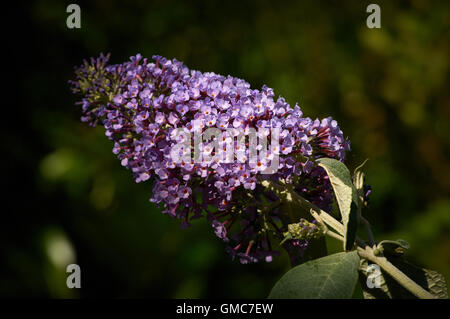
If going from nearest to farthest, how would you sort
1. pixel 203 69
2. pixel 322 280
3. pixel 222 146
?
1. pixel 322 280
2. pixel 222 146
3. pixel 203 69

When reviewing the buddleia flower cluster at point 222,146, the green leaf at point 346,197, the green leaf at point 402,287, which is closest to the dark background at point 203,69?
the buddleia flower cluster at point 222,146

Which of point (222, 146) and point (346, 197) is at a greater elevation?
point (222, 146)

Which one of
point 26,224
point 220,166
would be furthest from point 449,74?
point 26,224

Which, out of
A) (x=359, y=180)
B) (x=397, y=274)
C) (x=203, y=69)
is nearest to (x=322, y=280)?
(x=397, y=274)

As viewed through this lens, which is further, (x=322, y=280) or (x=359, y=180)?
(x=359, y=180)

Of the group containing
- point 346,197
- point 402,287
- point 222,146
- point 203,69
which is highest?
point 203,69

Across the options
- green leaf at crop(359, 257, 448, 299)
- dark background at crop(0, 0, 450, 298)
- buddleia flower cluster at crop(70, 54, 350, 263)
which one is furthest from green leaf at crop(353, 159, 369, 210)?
dark background at crop(0, 0, 450, 298)

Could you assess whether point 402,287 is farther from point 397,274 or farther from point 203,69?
point 203,69
